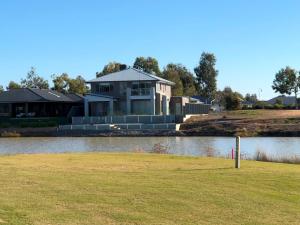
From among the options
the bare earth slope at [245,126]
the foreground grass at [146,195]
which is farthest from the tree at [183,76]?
the foreground grass at [146,195]

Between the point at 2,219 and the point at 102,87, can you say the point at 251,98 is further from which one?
the point at 2,219

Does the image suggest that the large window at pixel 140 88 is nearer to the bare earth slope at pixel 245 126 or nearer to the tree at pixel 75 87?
the bare earth slope at pixel 245 126

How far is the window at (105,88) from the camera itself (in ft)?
232

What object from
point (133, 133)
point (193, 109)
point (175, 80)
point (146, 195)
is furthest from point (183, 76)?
point (146, 195)

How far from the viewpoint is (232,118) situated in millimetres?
62094

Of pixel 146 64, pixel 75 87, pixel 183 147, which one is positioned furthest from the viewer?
pixel 146 64

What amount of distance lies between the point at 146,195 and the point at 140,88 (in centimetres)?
5989

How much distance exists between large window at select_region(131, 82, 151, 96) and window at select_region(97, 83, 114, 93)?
10.6 feet

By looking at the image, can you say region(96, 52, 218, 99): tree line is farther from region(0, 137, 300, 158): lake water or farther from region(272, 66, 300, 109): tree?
region(0, 137, 300, 158): lake water

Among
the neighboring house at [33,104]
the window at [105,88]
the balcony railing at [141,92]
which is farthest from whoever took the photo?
the window at [105,88]

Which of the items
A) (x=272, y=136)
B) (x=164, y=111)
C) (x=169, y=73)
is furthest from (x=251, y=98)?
(x=272, y=136)

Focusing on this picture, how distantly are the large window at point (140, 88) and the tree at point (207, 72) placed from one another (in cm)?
5318

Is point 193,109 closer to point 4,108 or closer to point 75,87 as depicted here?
point 4,108

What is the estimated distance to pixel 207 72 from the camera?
12025 centimetres
